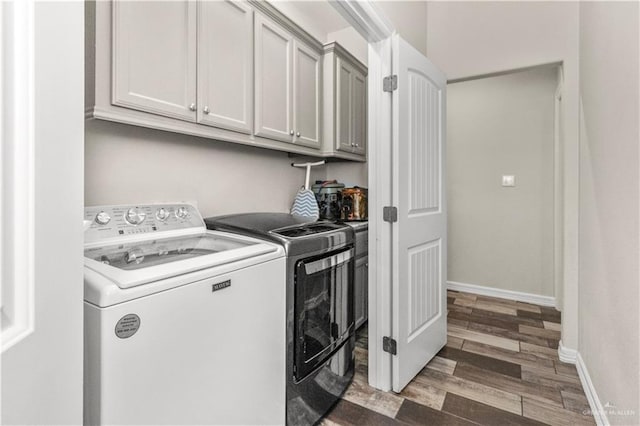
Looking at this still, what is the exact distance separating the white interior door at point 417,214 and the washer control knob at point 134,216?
4.02 feet

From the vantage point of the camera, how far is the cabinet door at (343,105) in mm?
2523

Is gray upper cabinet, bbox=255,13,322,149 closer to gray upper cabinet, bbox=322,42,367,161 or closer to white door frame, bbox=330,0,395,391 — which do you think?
gray upper cabinet, bbox=322,42,367,161

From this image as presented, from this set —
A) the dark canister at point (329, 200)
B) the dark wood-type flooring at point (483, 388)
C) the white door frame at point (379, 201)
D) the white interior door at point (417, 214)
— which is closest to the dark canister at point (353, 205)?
the dark canister at point (329, 200)

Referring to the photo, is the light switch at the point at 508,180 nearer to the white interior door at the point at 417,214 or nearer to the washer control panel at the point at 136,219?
the white interior door at the point at 417,214

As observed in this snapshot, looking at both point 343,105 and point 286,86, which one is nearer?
point 286,86

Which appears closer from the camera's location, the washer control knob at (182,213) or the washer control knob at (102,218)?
the washer control knob at (102,218)

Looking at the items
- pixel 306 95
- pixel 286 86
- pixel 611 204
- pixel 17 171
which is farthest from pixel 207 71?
pixel 611 204

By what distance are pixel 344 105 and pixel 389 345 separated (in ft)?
5.95

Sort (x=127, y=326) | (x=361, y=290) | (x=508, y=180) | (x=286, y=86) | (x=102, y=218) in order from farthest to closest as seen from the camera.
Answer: (x=508, y=180) → (x=361, y=290) → (x=286, y=86) → (x=102, y=218) → (x=127, y=326)

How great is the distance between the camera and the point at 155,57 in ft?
4.53

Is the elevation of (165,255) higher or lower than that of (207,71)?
lower

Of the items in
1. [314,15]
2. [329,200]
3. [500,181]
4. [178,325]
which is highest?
[314,15]

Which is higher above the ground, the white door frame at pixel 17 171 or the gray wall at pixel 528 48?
the gray wall at pixel 528 48

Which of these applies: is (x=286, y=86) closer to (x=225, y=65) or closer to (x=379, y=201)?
(x=225, y=65)
